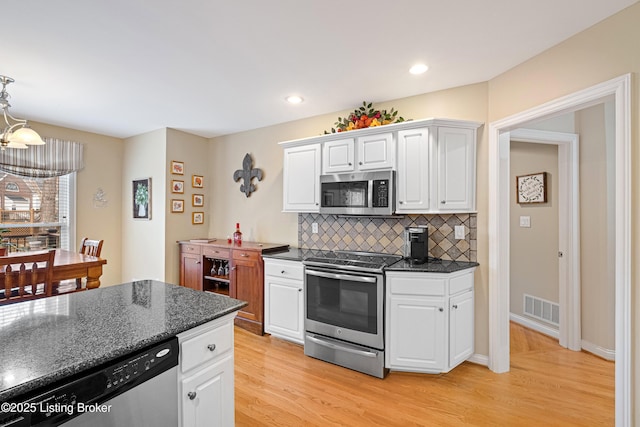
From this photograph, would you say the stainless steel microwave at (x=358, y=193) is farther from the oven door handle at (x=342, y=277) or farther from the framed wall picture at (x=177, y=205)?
the framed wall picture at (x=177, y=205)

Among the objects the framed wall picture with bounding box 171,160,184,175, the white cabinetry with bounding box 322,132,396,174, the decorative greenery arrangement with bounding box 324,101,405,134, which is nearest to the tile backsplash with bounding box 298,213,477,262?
the white cabinetry with bounding box 322,132,396,174

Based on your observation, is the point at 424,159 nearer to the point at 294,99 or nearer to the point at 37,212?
the point at 294,99

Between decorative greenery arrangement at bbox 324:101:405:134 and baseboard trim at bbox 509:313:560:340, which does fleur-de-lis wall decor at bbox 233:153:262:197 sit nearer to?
decorative greenery arrangement at bbox 324:101:405:134

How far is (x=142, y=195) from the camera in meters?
4.46

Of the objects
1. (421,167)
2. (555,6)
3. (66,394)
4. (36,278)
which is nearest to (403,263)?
(421,167)

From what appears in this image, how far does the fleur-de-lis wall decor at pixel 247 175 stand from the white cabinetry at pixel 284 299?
1.34 meters

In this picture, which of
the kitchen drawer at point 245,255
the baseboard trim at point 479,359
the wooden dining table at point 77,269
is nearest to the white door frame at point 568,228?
the baseboard trim at point 479,359

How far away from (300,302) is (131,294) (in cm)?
167

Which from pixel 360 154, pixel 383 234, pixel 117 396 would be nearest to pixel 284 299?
pixel 383 234

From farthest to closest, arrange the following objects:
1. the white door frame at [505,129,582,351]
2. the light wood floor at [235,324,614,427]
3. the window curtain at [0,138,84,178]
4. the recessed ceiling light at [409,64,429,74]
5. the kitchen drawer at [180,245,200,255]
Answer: the kitchen drawer at [180,245,200,255] → the window curtain at [0,138,84,178] → the white door frame at [505,129,582,351] → the recessed ceiling light at [409,64,429,74] → the light wood floor at [235,324,614,427]

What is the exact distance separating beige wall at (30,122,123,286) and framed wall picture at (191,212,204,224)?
1.25 m

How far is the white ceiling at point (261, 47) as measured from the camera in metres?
1.79

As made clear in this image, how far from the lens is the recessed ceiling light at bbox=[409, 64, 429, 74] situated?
247 centimetres

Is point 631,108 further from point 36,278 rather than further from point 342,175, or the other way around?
point 36,278
